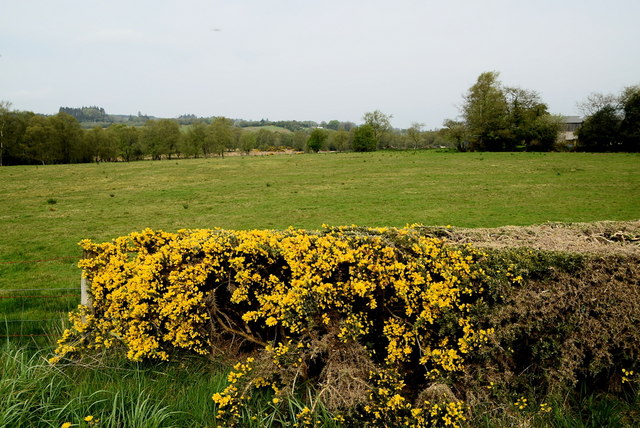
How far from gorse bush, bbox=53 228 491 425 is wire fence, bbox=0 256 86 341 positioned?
1076mm

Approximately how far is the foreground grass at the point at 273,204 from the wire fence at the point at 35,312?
42 millimetres

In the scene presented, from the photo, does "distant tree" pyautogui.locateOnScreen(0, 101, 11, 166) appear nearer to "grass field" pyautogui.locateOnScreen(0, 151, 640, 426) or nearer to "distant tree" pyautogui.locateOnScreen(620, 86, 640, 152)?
"grass field" pyautogui.locateOnScreen(0, 151, 640, 426)

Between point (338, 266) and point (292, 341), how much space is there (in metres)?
0.98

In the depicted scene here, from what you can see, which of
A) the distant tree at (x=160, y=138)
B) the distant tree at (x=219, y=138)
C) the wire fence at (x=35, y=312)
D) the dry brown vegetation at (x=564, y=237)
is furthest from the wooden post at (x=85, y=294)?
the distant tree at (x=160, y=138)

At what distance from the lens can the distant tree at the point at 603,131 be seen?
51969 millimetres

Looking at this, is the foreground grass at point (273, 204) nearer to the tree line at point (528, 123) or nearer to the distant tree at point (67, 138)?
the tree line at point (528, 123)

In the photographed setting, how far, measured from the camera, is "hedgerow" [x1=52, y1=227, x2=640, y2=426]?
374cm

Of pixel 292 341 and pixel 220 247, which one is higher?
pixel 220 247

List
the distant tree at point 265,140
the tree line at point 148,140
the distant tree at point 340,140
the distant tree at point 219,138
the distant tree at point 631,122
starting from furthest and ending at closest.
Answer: the distant tree at point 265,140 → the distant tree at point 340,140 → the distant tree at point 219,138 → the tree line at point 148,140 → the distant tree at point 631,122

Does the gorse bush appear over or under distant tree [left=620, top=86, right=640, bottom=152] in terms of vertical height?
under

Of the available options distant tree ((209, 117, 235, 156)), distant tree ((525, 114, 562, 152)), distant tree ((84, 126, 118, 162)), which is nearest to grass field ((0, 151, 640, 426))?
distant tree ((525, 114, 562, 152))

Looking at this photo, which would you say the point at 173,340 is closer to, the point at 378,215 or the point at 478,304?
the point at 478,304

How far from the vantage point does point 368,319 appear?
14.1ft

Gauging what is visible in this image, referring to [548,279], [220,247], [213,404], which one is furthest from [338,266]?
[548,279]
